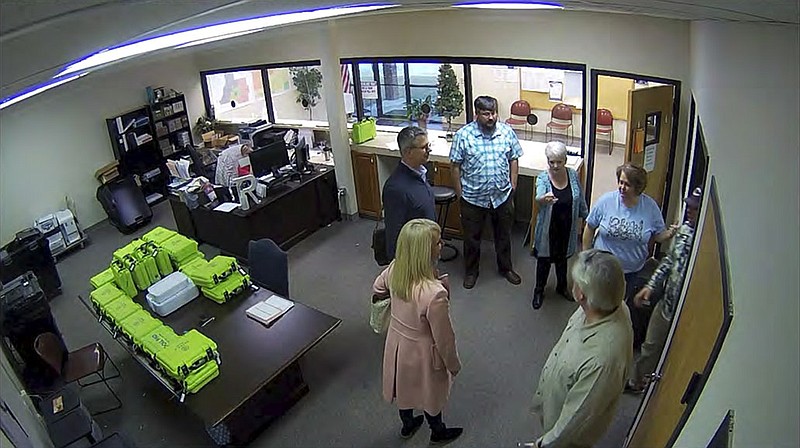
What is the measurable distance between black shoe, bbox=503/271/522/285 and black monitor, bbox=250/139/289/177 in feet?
10.2

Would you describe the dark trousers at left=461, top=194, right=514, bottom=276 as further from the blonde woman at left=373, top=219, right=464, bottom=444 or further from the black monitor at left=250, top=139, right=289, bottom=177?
the black monitor at left=250, top=139, right=289, bottom=177

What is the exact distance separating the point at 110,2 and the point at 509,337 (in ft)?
15.0

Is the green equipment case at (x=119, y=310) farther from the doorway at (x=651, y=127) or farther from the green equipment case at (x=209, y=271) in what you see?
the doorway at (x=651, y=127)

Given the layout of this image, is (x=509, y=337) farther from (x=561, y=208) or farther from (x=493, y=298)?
(x=561, y=208)

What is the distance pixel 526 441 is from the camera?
3850 mm

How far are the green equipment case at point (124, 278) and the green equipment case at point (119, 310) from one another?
242 millimetres

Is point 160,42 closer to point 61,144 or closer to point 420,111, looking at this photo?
point 420,111

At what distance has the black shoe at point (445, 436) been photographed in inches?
149

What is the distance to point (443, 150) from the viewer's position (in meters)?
6.53

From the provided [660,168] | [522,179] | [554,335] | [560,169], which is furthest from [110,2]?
[522,179]

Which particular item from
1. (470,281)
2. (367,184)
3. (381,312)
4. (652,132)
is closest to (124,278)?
(381,312)

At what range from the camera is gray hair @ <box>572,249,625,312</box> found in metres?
2.41

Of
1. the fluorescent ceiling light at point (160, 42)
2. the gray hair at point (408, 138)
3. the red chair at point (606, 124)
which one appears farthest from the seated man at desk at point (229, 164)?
the fluorescent ceiling light at point (160, 42)

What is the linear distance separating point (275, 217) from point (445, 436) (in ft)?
11.9
